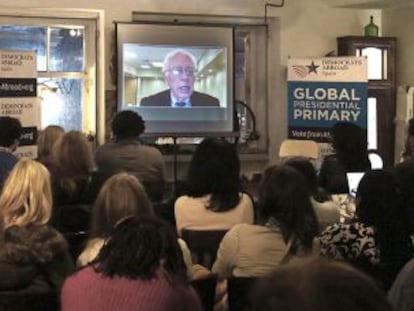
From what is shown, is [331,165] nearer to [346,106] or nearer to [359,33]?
[346,106]

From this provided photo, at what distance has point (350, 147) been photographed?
18.0ft

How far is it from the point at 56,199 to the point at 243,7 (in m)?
3.49

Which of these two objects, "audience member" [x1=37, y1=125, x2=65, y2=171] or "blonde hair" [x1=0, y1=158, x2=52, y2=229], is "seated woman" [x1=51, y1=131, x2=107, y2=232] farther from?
"blonde hair" [x1=0, y1=158, x2=52, y2=229]

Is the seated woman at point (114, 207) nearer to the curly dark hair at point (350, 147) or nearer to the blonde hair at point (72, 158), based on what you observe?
the blonde hair at point (72, 158)

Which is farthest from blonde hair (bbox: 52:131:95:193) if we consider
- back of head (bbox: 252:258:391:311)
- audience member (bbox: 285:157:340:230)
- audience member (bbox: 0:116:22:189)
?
back of head (bbox: 252:258:391:311)

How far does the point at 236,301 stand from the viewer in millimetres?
2615

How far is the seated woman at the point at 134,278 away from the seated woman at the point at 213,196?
1438 millimetres

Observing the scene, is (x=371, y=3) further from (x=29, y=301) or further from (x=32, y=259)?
(x=29, y=301)

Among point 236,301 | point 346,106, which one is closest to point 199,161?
point 236,301

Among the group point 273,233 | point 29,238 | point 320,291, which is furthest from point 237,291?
point 320,291

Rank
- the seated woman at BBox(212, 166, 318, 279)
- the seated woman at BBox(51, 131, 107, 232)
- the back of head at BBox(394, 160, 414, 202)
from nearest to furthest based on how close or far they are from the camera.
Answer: the seated woman at BBox(212, 166, 318, 279) → the back of head at BBox(394, 160, 414, 202) → the seated woman at BBox(51, 131, 107, 232)

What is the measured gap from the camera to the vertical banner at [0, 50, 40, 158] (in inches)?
230

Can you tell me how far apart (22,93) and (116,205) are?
10.5ft

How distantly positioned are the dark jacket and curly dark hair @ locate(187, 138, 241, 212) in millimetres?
1047
